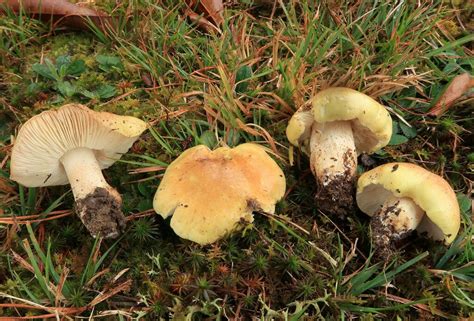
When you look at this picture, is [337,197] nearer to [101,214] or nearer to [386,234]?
[386,234]

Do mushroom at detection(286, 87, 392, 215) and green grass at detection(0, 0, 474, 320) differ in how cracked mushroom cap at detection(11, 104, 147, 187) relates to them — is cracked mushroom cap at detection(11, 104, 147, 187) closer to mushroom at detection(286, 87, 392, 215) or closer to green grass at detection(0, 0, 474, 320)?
green grass at detection(0, 0, 474, 320)

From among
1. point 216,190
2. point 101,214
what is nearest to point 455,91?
point 216,190

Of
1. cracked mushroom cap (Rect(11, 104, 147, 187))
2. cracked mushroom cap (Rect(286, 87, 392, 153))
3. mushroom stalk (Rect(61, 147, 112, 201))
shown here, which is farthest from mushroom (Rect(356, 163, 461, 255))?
mushroom stalk (Rect(61, 147, 112, 201))

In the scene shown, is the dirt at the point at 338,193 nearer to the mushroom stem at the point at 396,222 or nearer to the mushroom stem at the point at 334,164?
the mushroom stem at the point at 334,164

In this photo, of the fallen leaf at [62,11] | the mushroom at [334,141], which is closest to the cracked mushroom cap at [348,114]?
the mushroom at [334,141]

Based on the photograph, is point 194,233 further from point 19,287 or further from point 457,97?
point 457,97

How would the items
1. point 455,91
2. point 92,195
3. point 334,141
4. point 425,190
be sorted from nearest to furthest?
1. point 425,190
2. point 92,195
3. point 334,141
4. point 455,91

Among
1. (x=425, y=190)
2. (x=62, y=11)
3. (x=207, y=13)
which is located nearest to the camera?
(x=425, y=190)
